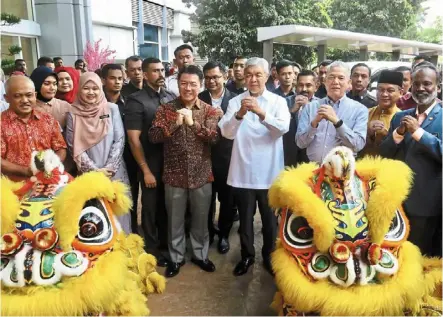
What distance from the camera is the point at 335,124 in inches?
109

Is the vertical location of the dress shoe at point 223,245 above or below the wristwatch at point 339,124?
below

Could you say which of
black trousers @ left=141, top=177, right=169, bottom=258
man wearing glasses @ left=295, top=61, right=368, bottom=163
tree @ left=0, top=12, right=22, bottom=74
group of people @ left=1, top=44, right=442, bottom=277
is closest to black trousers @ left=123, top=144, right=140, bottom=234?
group of people @ left=1, top=44, right=442, bottom=277

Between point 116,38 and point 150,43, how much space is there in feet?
13.0

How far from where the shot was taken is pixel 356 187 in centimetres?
223

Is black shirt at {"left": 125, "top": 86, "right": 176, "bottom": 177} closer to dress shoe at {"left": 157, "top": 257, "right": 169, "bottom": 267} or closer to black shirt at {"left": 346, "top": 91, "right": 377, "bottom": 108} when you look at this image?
dress shoe at {"left": 157, "top": 257, "right": 169, "bottom": 267}

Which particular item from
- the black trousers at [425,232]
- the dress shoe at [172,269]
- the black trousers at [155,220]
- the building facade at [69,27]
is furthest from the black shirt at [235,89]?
the building facade at [69,27]

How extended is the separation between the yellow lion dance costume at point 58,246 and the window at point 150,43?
1793 centimetres

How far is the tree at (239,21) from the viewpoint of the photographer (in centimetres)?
1573

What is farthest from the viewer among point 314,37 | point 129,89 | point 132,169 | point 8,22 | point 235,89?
point 314,37

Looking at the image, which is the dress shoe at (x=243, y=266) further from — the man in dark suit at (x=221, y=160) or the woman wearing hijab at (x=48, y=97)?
the woman wearing hijab at (x=48, y=97)

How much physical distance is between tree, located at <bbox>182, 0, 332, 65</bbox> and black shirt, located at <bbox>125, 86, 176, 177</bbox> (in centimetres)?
1227

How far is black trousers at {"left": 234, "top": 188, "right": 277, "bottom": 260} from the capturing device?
3.16 metres

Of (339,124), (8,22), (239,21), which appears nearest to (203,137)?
(339,124)

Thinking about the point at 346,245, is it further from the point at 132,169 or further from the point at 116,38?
the point at 116,38
